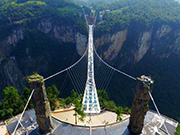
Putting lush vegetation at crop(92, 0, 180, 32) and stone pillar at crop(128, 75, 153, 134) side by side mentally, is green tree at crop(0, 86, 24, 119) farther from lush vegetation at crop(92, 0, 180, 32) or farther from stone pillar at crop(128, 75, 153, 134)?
lush vegetation at crop(92, 0, 180, 32)

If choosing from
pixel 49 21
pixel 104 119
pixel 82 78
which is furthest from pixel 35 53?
pixel 104 119

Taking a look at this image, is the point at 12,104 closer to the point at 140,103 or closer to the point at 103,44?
the point at 140,103

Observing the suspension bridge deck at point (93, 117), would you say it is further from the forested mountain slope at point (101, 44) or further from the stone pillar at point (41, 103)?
the forested mountain slope at point (101, 44)

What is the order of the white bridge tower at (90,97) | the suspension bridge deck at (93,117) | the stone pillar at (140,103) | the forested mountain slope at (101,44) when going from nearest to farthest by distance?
the stone pillar at (140,103), the suspension bridge deck at (93,117), the white bridge tower at (90,97), the forested mountain slope at (101,44)

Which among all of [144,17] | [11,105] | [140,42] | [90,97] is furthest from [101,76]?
[144,17]

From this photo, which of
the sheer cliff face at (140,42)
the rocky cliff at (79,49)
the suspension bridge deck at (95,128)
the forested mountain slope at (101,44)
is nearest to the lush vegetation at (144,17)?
the forested mountain slope at (101,44)

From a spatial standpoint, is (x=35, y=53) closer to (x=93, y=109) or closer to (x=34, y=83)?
(x=93, y=109)
